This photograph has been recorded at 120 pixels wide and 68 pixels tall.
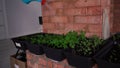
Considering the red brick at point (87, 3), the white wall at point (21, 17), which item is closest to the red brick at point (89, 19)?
the red brick at point (87, 3)

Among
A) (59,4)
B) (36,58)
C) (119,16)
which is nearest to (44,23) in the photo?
(59,4)

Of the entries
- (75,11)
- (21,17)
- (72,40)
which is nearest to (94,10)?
(75,11)

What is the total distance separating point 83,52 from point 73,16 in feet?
1.67

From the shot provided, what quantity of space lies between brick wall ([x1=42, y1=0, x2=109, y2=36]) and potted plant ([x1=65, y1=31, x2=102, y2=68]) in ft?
0.53

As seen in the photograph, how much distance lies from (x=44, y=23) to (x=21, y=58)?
581 mm

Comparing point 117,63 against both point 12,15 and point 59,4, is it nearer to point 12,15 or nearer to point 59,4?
point 59,4

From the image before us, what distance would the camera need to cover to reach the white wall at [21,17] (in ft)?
10.3

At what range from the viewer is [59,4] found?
152 cm

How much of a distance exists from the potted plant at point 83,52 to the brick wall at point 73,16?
0.16m

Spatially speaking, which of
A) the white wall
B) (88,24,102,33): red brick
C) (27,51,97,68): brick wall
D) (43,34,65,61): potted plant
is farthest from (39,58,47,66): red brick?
the white wall

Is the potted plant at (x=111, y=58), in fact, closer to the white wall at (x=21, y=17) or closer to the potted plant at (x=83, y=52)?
the potted plant at (x=83, y=52)

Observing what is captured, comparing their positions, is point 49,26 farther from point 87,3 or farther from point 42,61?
point 87,3

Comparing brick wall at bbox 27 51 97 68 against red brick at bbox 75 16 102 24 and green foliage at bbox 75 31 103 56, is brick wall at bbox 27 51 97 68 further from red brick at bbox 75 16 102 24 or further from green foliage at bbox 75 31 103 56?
red brick at bbox 75 16 102 24

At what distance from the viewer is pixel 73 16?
141 centimetres
